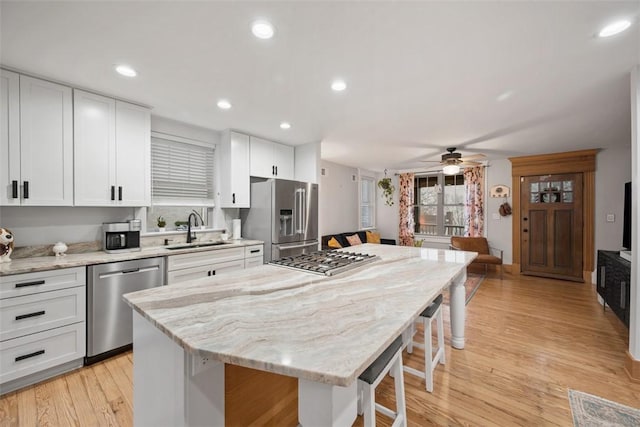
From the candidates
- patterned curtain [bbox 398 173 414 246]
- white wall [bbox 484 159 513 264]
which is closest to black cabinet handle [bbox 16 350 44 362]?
patterned curtain [bbox 398 173 414 246]

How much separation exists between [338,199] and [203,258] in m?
3.75

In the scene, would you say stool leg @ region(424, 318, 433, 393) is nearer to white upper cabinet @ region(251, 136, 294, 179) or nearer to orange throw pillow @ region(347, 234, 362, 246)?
white upper cabinet @ region(251, 136, 294, 179)

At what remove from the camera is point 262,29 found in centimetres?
165

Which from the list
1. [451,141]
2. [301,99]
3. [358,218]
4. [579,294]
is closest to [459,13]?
[301,99]

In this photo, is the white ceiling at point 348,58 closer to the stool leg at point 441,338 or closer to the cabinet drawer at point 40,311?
the cabinet drawer at point 40,311

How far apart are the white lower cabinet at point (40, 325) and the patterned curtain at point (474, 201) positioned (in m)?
6.59

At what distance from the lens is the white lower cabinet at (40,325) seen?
6.27 ft

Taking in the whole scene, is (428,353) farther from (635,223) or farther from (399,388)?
(635,223)

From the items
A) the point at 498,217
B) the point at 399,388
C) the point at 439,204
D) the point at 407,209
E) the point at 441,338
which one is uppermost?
the point at 439,204

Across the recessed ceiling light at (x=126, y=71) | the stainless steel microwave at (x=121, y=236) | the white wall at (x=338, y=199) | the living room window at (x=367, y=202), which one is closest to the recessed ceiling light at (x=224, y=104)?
the recessed ceiling light at (x=126, y=71)

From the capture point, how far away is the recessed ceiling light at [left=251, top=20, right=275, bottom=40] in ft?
5.26

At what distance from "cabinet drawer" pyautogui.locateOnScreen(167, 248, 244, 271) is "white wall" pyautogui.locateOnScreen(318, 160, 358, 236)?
8.19 feet

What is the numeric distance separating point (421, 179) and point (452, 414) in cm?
587

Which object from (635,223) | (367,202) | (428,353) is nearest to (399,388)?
(428,353)
